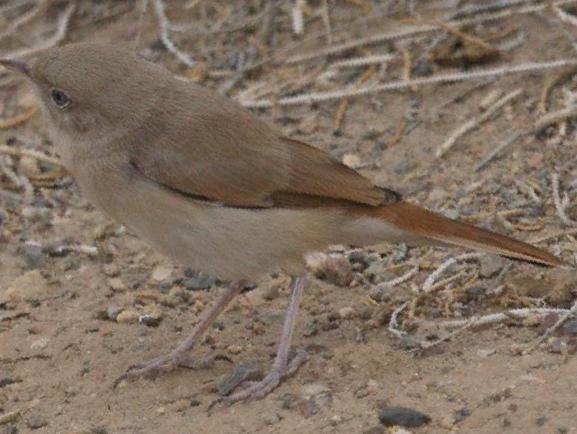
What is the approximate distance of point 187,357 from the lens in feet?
20.6

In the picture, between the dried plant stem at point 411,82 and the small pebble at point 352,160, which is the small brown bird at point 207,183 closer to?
the small pebble at point 352,160

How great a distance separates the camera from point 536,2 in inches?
346

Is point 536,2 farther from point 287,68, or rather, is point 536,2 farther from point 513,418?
point 513,418

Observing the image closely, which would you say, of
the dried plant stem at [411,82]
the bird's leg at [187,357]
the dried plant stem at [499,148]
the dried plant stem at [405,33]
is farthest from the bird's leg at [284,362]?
the dried plant stem at [405,33]

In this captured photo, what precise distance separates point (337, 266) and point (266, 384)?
1224 mm

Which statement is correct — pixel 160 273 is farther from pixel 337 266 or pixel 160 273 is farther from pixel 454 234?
pixel 454 234

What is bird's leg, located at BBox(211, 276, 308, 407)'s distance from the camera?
18.9 feet

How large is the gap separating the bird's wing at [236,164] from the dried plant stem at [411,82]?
2.43 metres

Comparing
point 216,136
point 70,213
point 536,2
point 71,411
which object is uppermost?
point 536,2

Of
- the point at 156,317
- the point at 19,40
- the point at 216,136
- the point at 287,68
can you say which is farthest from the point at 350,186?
the point at 19,40

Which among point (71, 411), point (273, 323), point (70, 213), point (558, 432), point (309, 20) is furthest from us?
point (309, 20)

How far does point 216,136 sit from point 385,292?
135 cm

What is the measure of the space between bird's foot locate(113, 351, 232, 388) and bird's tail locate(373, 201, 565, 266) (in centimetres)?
112

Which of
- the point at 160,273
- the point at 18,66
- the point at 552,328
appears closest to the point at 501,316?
the point at 552,328
